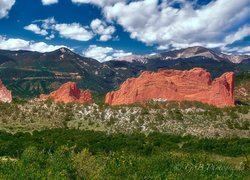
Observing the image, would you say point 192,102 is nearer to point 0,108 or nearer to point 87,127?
point 87,127

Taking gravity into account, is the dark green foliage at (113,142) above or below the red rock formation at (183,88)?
below

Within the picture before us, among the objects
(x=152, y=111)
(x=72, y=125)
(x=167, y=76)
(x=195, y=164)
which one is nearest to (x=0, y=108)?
(x=72, y=125)

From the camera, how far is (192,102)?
128750 mm

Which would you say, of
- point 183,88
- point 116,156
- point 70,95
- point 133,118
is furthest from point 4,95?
point 116,156

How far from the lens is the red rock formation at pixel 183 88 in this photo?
13150cm

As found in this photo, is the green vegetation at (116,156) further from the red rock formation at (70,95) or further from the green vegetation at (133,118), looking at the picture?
the red rock formation at (70,95)

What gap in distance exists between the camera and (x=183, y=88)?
450 feet

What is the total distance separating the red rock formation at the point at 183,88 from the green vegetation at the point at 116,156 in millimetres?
28709

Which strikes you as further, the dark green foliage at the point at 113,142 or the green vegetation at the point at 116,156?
the dark green foliage at the point at 113,142

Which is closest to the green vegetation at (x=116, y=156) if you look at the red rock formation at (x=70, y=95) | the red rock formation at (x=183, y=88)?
the red rock formation at (x=183, y=88)

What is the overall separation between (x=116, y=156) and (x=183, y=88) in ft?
262

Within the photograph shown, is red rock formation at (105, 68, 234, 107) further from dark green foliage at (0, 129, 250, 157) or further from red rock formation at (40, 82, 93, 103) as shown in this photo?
dark green foliage at (0, 129, 250, 157)

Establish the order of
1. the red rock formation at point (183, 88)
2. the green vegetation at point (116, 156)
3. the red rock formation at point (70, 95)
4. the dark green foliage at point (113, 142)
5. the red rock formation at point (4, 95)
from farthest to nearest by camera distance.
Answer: the red rock formation at point (4, 95) → the red rock formation at point (70, 95) → the red rock formation at point (183, 88) → the dark green foliage at point (113, 142) → the green vegetation at point (116, 156)

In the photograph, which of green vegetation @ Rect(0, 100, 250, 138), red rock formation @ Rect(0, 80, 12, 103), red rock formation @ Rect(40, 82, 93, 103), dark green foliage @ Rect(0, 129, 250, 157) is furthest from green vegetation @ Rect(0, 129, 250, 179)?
red rock formation @ Rect(0, 80, 12, 103)
